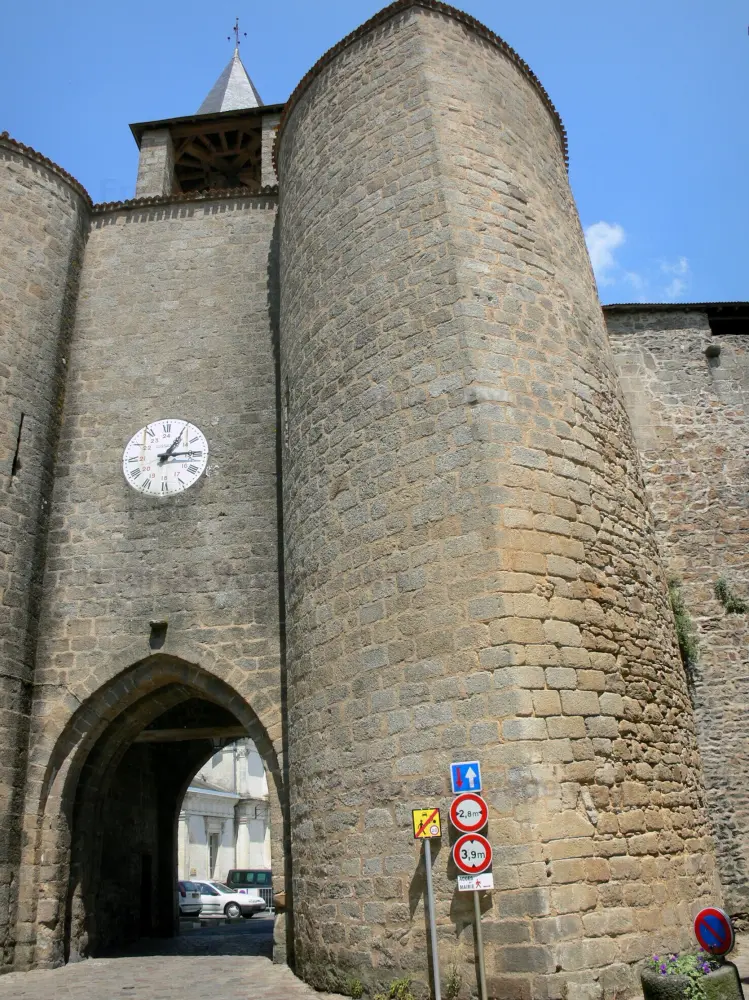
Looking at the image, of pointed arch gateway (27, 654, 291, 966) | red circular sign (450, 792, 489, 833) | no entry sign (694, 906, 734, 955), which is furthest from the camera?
pointed arch gateway (27, 654, 291, 966)

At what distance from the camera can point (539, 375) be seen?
20.8ft

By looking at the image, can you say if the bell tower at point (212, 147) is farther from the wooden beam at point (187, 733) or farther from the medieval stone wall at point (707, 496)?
the wooden beam at point (187, 733)

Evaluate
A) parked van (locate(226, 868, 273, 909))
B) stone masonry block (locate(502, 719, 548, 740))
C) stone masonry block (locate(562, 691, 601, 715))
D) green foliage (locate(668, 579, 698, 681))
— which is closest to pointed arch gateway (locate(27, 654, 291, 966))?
stone masonry block (locate(502, 719, 548, 740))

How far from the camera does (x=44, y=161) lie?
10.2 m

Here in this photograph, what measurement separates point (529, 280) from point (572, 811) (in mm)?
4086

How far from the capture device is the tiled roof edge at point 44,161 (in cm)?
995

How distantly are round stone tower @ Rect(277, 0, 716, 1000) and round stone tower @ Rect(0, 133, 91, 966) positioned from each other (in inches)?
108

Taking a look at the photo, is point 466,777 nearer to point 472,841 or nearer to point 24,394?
point 472,841

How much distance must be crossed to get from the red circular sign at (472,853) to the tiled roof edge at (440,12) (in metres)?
7.27

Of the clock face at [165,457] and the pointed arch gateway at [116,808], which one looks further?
the clock face at [165,457]

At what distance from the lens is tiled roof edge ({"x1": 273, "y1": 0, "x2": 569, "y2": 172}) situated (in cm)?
819

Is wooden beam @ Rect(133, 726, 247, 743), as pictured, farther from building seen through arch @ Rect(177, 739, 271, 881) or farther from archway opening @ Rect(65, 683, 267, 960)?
building seen through arch @ Rect(177, 739, 271, 881)

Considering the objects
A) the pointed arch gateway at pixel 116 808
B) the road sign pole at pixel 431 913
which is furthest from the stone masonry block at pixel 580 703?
the pointed arch gateway at pixel 116 808

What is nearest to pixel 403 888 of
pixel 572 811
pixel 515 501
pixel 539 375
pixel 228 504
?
pixel 572 811
